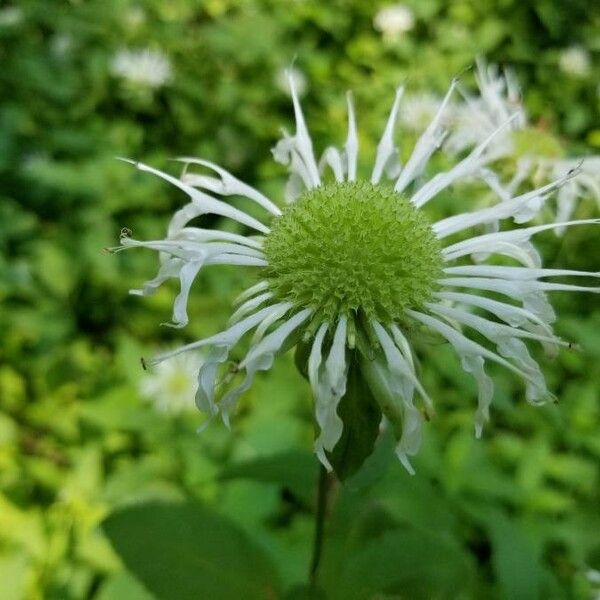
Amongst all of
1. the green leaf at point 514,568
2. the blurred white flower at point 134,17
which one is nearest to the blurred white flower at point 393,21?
the blurred white flower at point 134,17

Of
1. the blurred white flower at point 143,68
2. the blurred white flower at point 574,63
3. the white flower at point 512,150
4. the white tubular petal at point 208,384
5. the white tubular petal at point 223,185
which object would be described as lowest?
the white tubular petal at point 208,384

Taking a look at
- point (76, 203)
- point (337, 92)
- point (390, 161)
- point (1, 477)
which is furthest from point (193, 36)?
point (390, 161)

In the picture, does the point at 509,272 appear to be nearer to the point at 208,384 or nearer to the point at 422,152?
the point at 422,152

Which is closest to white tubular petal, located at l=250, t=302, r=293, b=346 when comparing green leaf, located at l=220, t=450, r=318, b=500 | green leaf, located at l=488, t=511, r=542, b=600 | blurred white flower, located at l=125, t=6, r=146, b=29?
green leaf, located at l=220, t=450, r=318, b=500

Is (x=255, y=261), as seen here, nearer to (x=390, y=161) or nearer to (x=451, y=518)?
(x=390, y=161)

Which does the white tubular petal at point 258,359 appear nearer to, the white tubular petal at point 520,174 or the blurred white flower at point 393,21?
the white tubular petal at point 520,174

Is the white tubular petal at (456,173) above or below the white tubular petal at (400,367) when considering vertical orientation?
above
